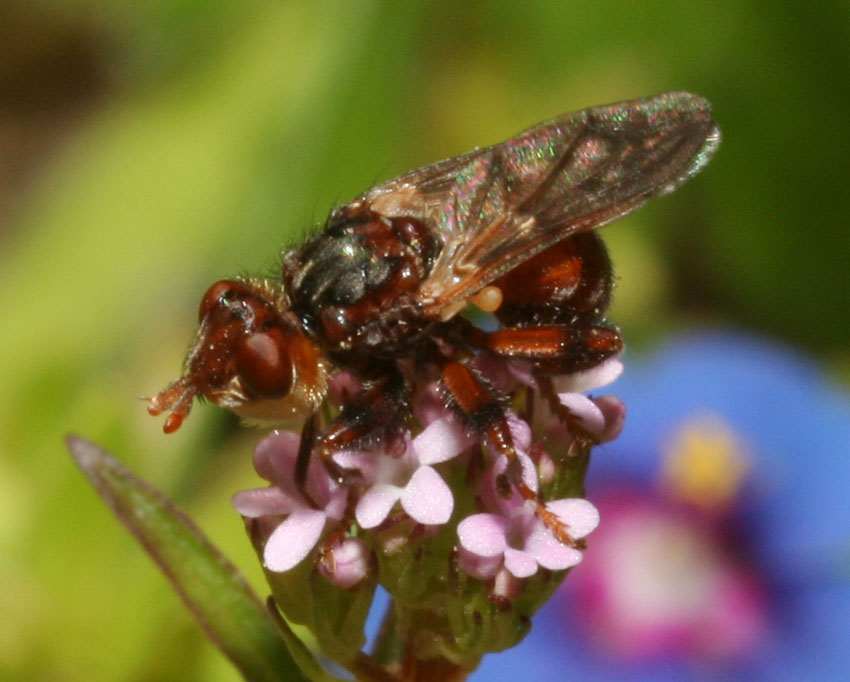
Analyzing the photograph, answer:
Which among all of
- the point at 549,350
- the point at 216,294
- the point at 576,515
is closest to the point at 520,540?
the point at 576,515

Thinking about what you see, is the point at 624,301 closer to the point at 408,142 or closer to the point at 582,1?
the point at 408,142

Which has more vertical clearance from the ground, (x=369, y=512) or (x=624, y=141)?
(x=624, y=141)

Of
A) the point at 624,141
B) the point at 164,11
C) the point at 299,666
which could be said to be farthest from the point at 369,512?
the point at 164,11

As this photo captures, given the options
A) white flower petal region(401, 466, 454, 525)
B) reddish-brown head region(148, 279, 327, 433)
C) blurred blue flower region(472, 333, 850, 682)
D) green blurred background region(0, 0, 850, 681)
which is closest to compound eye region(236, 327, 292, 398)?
reddish-brown head region(148, 279, 327, 433)

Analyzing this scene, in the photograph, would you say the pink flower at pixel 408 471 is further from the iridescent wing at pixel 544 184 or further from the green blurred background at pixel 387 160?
the green blurred background at pixel 387 160

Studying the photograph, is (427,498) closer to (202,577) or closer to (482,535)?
(482,535)

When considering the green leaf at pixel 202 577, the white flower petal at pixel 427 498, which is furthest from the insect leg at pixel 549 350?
the green leaf at pixel 202 577
